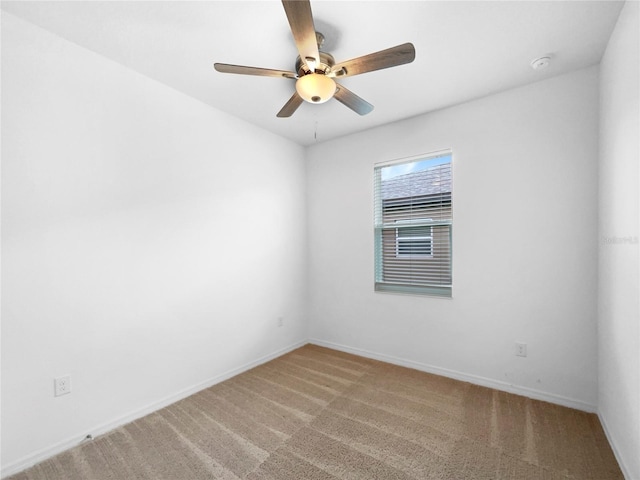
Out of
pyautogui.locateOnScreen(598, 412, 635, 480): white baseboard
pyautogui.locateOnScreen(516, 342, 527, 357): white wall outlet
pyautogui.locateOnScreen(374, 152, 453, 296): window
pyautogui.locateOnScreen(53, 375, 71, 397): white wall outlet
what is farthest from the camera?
pyautogui.locateOnScreen(374, 152, 453, 296): window

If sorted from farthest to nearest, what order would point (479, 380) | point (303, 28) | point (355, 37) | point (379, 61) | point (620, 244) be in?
point (479, 380), point (355, 37), point (620, 244), point (379, 61), point (303, 28)

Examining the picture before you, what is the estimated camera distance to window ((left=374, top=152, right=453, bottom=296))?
2.86m

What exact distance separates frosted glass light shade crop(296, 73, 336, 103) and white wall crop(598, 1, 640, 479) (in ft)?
4.93

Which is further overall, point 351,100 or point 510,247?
point 510,247

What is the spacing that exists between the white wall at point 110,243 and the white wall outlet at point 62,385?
3 centimetres

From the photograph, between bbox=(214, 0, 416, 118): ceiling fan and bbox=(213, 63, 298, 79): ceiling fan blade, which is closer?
bbox=(214, 0, 416, 118): ceiling fan

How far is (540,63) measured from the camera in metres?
2.04

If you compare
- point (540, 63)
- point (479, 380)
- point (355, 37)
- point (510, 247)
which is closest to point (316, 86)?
point (355, 37)

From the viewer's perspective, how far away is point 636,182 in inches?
56.2

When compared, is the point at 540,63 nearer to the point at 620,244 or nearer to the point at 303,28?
the point at 620,244

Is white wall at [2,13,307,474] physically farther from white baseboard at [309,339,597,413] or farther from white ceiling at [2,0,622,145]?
Result: white baseboard at [309,339,597,413]

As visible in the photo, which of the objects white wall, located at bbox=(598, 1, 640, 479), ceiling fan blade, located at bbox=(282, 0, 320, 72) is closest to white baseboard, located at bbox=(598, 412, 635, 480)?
white wall, located at bbox=(598, 1, 640, 479)

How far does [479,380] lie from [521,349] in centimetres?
47

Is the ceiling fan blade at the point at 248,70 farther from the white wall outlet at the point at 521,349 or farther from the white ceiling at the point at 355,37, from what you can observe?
the white wall outlet at the point at 521,349
